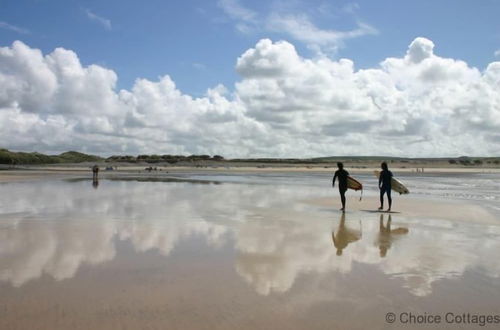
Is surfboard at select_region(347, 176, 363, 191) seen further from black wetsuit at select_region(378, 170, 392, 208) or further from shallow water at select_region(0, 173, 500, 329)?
shallow water at select_region(0, 173, 500, 329)

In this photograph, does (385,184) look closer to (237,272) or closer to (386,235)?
(386,235)

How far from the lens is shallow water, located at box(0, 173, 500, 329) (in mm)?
5344

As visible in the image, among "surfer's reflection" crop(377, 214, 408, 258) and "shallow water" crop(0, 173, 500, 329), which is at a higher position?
"surfer's reflection" crop(377, 214, 408, 258)

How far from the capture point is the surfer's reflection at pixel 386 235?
937 centimetres

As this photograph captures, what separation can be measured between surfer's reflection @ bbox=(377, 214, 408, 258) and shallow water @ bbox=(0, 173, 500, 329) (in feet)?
0.09

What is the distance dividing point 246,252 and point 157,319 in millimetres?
3799

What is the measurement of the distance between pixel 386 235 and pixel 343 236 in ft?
4.00

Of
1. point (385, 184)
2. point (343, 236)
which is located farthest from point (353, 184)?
point (343, 236)

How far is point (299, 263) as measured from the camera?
7.90m

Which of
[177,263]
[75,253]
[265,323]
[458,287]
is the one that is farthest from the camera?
[75,253]

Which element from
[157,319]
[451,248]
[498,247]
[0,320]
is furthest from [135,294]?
[498,247]

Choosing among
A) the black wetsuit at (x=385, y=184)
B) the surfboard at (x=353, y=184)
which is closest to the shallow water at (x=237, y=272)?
the black wetsuit at (x=385, y=184)

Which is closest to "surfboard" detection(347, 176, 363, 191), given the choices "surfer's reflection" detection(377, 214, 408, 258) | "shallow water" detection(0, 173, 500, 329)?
"surfer's reflection" detection(377, 214, 408, 258)

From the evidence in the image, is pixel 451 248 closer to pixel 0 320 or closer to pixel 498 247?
pixel 498 247
